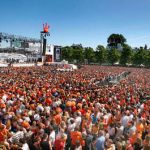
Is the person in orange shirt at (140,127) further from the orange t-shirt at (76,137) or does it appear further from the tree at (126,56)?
the tree at (126,56)

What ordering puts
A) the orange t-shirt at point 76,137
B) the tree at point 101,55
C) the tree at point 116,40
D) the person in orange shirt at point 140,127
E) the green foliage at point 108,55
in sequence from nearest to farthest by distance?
1. the orange t-shirt at point 76,137
2. the person in orange shirt at point 140,127
3. the green foliage at point 108,55
4. the tree at point 101,55
5. the tree at point 116,40

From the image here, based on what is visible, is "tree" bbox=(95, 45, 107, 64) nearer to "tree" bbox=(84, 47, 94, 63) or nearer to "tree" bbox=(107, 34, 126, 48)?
"tree" bbox=(84, 47, 94, 63)

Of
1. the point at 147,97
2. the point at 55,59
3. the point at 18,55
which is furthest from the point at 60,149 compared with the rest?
the point at 55,59

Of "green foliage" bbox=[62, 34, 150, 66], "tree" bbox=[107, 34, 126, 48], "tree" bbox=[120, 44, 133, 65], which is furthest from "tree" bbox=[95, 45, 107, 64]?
"tree" bbox=[107, 34, 126, 48]

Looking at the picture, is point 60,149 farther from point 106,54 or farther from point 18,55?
point 106,54

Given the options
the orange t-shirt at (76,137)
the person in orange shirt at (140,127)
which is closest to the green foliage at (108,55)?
the person in orange shirt at (140,127)

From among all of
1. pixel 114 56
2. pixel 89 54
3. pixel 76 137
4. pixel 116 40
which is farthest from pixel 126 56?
pixel 76 137

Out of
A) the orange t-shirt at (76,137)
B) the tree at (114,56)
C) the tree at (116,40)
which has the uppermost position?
the tree at (116,40)

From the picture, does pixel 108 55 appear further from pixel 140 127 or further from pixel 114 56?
pixel 140 127

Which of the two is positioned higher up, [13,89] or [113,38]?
[113,38]

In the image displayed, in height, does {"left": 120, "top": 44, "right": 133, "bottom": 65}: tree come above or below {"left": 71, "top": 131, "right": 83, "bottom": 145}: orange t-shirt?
above

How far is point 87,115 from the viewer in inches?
462

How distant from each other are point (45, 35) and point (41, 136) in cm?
7657

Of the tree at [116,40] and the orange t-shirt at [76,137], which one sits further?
the tree at [116,40]
